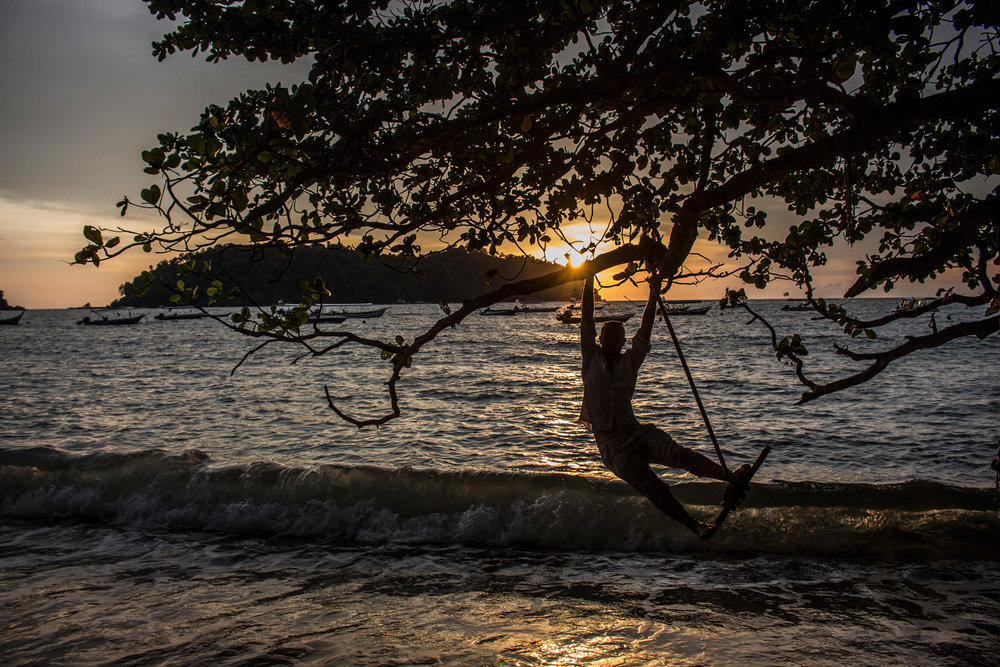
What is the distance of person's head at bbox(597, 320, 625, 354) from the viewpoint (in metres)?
5.43

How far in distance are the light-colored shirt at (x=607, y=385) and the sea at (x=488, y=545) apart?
225cm

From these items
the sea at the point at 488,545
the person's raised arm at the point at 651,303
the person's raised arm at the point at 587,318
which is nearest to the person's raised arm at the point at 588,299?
the person's raised arm at the point at 587,318

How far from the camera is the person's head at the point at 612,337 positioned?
214 inches

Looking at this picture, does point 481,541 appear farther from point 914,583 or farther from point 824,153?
point 824,153

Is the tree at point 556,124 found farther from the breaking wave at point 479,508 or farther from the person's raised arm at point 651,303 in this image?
the breaking wave at point 479,508

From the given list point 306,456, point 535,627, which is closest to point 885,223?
point 535,627

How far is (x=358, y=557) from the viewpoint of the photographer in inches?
360

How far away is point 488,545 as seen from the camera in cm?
969

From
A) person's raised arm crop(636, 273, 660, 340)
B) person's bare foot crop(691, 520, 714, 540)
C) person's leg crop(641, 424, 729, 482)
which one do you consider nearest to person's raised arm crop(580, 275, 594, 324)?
person's raised arm crop(636, 273, 660, 340)

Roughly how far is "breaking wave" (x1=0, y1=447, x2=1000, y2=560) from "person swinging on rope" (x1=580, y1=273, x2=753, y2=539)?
422cm

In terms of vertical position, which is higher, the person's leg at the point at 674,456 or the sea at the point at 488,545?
the person's leg at the point at 674,456

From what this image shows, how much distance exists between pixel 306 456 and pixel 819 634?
11.9 metres

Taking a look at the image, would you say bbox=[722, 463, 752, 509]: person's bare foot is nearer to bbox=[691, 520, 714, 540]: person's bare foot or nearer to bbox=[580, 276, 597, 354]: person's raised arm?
bbox=[691, 520, 714, 540]: person's bare foot

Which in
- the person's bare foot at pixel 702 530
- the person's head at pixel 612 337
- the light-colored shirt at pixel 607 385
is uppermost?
the person's head at pixel 612 337
